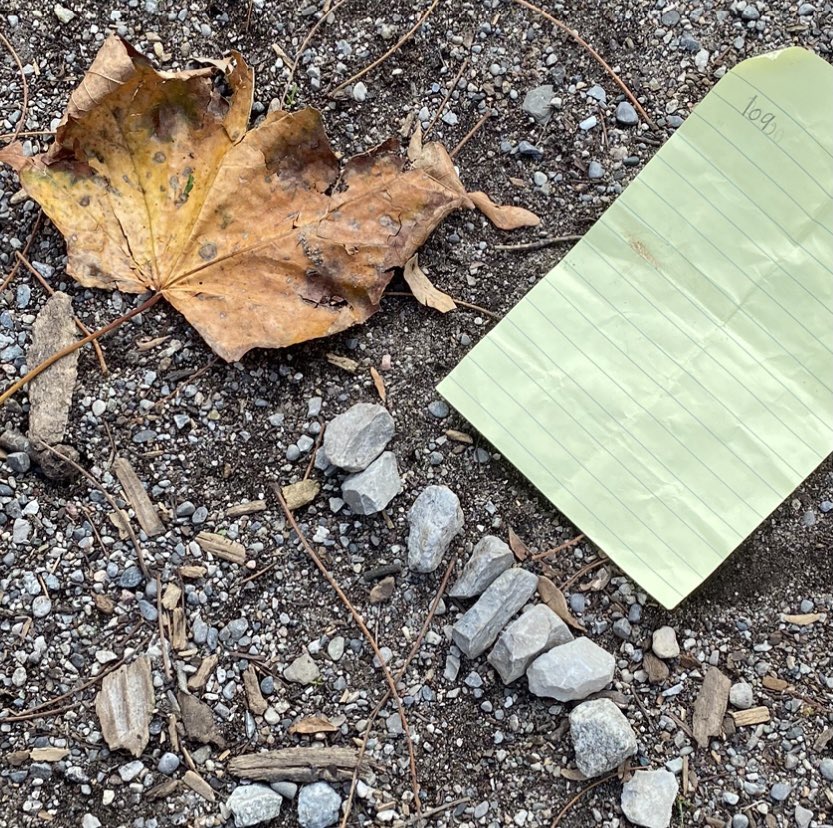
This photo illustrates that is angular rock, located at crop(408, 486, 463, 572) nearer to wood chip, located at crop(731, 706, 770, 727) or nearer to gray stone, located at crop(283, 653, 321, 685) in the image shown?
gray stone, located at crop(283, 653, 321, 685)

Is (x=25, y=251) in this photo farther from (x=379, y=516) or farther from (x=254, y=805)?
(x=254, y=805)

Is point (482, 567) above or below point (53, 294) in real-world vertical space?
above

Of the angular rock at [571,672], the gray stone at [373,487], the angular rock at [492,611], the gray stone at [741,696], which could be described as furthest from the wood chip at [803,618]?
the gray stone at [373,487]


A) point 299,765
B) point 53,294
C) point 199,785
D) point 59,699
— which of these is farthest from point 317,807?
point 53,294

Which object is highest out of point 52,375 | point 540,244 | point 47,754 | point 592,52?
point 592,52

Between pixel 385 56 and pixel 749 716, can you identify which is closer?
pixel 749 716

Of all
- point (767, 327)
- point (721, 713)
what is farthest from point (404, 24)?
point (721, 713)

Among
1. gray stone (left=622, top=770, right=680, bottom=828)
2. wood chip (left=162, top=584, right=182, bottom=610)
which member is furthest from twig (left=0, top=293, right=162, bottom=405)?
gray stone (left=622, top=770, right=680, bottom=828)
